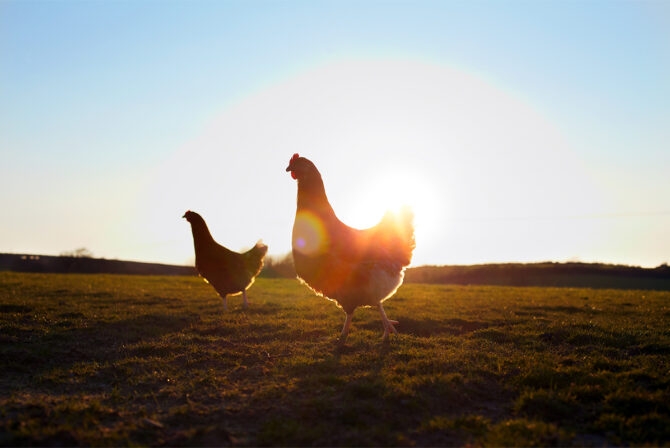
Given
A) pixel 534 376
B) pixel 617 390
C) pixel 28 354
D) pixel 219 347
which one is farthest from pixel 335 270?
pixel 28 354

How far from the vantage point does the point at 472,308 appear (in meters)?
15.6

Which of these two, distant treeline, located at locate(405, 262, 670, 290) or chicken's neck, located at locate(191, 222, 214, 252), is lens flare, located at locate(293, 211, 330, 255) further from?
distant treeline, located at locate(405, 262, 670, 290)

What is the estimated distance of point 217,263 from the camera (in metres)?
15.3

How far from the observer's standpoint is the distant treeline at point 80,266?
36.2 metres

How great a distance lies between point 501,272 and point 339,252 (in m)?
28.8

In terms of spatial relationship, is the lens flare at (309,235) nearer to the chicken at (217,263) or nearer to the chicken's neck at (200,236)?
the chicken at (217,263)

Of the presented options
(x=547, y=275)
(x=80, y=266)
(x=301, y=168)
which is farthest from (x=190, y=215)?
A: (x=547, y=275)

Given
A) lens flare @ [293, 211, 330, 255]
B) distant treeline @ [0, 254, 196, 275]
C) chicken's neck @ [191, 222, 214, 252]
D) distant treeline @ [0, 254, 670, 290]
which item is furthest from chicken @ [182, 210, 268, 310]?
distant treeline @ [0, 254, 196, 275]

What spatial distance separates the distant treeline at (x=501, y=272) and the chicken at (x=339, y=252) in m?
25.8

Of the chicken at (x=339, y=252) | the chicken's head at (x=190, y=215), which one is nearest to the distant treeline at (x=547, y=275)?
the chicken's head at (x=190, y=215)

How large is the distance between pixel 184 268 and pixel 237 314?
93.6ft

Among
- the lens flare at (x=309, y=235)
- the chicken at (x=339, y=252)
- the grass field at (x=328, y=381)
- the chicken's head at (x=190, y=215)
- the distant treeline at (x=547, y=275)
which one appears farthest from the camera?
the distant treeline at (x=547, y=275)

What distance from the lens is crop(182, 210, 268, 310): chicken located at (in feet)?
50.2

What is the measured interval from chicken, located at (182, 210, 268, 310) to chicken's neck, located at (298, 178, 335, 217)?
6.29 m
